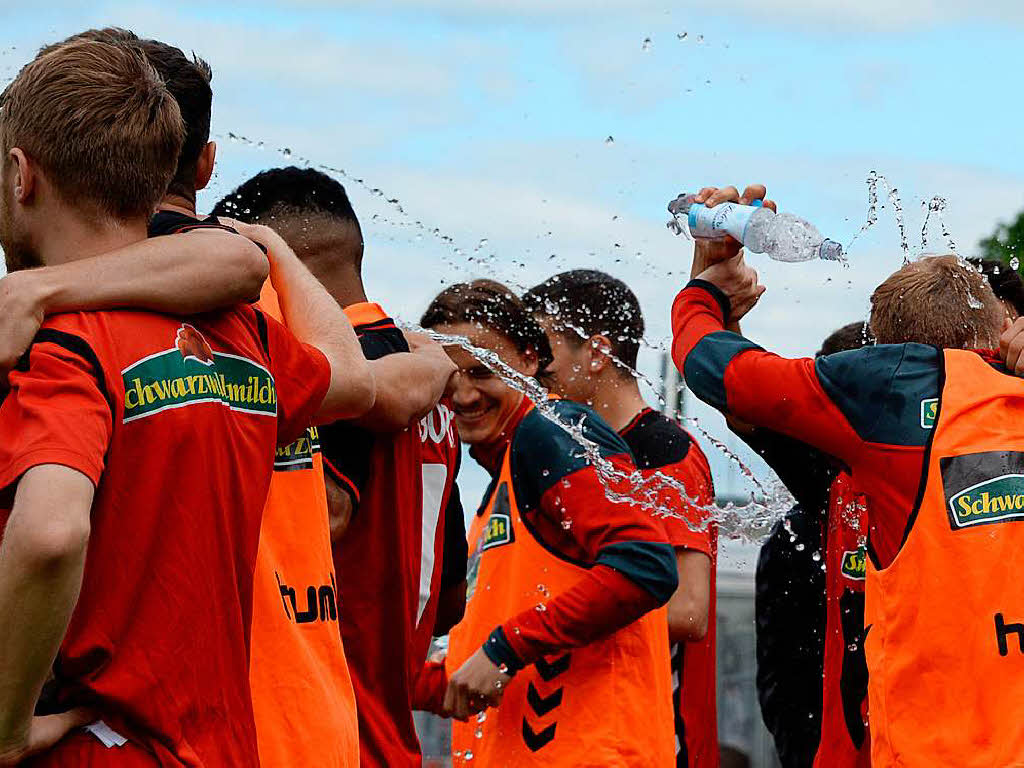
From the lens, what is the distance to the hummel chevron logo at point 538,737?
199 inches

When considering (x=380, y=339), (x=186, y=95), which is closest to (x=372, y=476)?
(x=380, y=339)

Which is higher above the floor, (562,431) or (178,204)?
(178,204)

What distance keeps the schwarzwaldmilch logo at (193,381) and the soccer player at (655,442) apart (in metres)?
3.12

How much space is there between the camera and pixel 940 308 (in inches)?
164

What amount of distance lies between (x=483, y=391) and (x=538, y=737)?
4.21ft

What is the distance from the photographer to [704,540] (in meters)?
6.02

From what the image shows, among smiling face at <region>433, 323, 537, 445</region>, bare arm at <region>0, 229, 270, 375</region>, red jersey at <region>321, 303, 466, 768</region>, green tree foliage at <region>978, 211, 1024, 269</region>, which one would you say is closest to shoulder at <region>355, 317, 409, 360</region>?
red jersey at <region>321, 303, 466, 768</region>

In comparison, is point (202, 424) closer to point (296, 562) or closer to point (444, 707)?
point (296, 562)

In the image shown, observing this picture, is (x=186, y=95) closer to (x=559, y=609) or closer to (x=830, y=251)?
(x=830, y=251)

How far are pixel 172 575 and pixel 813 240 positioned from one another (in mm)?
2340

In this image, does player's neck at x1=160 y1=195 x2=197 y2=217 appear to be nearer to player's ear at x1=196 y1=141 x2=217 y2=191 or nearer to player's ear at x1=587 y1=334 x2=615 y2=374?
player's ear at x1=196 y1=141 x2=217 y2=191

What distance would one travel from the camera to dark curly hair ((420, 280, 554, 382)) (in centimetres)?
545

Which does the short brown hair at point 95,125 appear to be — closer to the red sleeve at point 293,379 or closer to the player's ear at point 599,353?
the red sleeve at point 293,379

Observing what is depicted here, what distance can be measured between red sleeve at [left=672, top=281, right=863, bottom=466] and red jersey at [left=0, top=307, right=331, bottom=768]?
1.75 metres
